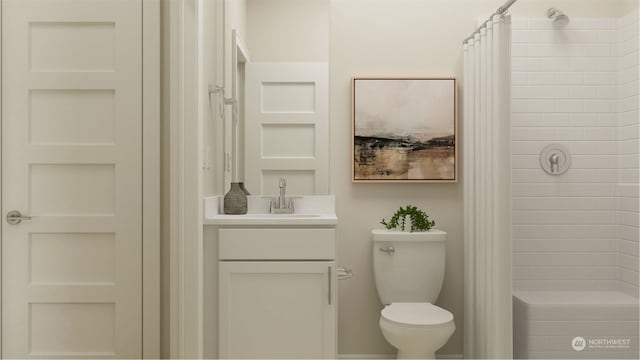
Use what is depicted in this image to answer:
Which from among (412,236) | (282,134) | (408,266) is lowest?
(408,266)

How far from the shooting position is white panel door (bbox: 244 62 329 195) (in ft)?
8.95

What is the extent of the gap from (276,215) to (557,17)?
2.00 m

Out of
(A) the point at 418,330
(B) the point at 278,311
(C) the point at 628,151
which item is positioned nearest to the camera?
(B) the point at 278,311

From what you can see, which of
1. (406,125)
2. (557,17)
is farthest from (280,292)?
(557,17)

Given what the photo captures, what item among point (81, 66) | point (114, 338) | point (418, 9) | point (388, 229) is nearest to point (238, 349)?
point (114, 338)

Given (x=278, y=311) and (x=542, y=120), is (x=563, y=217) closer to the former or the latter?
(x=542, y=120)

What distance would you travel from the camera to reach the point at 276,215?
252 cm

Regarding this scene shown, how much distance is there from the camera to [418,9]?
9.73ft

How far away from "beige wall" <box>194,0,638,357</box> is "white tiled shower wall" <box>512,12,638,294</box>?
0.80ft

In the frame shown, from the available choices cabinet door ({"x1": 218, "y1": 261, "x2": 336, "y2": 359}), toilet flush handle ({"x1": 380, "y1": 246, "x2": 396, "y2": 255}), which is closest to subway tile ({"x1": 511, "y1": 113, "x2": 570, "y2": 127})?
toilet flush handle ({"x1": 380, "y1": 246, "x2": 396, "y2": 255})

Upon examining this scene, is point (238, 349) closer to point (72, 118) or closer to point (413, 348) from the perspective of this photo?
point (413, 348)

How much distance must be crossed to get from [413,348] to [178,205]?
51.8 inches

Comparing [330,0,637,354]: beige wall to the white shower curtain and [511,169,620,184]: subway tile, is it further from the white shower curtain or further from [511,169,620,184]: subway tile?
[511,169,620,184]: subway tile

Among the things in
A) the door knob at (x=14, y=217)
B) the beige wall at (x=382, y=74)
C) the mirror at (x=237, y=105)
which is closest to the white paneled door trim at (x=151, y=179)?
the door knob at (x=14, y=217)
